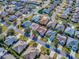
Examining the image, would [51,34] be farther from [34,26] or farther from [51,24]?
[34,26]

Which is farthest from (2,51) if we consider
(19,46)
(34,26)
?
(34,26)

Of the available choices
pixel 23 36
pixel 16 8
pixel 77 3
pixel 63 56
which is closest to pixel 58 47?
pixel 63 56

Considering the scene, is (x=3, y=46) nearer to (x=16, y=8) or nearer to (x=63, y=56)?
(x=63, y=56)

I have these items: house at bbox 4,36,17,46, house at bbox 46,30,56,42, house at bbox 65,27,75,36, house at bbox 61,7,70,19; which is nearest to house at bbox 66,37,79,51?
house at bbox 65,27,75,36

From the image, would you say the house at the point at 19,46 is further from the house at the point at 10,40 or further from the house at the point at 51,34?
the house at the point at 51,34

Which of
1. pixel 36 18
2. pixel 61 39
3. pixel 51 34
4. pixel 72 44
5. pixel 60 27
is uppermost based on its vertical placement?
pixel 36 18

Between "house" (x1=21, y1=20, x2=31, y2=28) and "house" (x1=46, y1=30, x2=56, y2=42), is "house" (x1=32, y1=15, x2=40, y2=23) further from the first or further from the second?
"house" (x1=46, y1=30, x2=56, y2=42)
